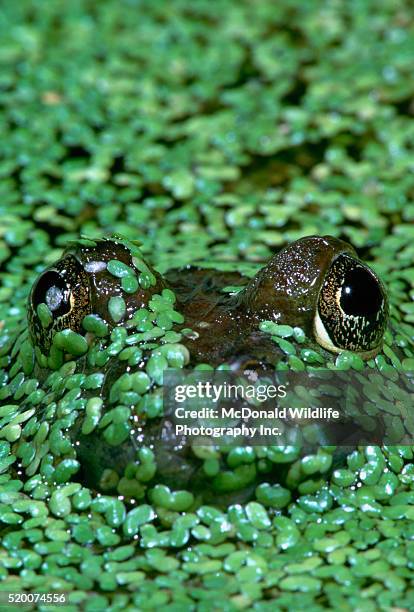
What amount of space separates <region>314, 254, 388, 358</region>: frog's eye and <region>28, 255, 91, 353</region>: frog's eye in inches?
29.0

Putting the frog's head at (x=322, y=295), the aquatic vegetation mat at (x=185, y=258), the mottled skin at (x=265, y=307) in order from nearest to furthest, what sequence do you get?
the aquatic vegetation mat at (x=185, y=258) → the mottled skin at (x=265, y=307) → the frog's head at (x=322, y=295)

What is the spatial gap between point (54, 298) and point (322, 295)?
84 centimetres

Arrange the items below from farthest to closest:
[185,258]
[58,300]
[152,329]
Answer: [185,258] < [58,300] < [152,329]

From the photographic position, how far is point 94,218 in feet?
16.1

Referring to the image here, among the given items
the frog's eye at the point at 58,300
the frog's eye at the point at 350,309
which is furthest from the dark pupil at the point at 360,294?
the frog's eye at the point at 58,300

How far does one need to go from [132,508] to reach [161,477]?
0.49 feet

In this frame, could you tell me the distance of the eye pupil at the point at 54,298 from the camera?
3193mm

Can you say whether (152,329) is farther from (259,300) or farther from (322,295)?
(322,295)

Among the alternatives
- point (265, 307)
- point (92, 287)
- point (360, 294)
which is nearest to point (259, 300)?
point (265, 307)

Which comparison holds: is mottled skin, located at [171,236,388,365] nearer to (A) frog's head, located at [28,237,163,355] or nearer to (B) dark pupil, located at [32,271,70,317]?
(A) frog's head, located at [28,237,163,355]

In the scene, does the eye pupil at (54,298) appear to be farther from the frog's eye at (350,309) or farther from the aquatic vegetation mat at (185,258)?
the frog's eye at (350,309)

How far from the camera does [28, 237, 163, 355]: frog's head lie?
3152mm

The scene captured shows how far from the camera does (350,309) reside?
3.16 meters

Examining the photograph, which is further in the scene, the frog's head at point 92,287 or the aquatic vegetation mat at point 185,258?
the frog's head at point 92,287
